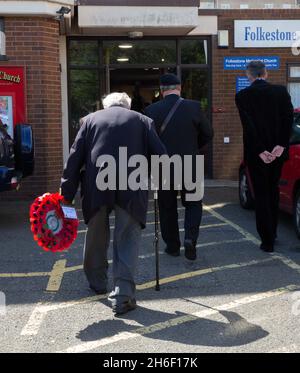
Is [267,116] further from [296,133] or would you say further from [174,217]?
[174,217]

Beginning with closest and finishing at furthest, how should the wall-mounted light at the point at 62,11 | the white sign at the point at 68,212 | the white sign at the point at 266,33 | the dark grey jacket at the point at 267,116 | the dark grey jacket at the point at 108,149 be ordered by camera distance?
the dark grey jacket at the point at 108,149
the white sign at the point at 68,212
the dark grey jacket at the point at 267,116
the wall-mounted light at the point at 62,11
the white sign at the point at 266,33

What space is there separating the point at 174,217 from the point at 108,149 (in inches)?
70.5

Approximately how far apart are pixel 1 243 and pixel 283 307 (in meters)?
3.70

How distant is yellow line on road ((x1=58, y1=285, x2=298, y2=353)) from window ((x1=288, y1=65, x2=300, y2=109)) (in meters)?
7.63

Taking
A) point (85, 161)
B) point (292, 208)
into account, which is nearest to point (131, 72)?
point (292, 208)

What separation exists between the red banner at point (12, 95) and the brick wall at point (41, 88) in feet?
0.29

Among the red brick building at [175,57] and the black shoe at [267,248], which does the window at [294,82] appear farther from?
the black shoe at [267,248]

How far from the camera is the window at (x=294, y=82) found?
39.3 feet

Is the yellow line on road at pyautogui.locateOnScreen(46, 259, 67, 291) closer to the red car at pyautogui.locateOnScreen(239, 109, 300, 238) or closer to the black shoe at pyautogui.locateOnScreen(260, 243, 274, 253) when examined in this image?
the black shoe at pyautogui.locateOnScreen(260, 243, 274, 253)

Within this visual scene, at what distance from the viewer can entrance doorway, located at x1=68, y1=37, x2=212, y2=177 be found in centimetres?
1169

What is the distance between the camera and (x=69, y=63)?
11.6 m

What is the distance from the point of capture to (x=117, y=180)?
14.9ft

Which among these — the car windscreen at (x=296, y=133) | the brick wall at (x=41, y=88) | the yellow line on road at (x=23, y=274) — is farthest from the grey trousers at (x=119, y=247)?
the brick wall at (x=41, y=88)

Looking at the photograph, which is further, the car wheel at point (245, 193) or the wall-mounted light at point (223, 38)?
the wall-mounted light at point (223, 38)
